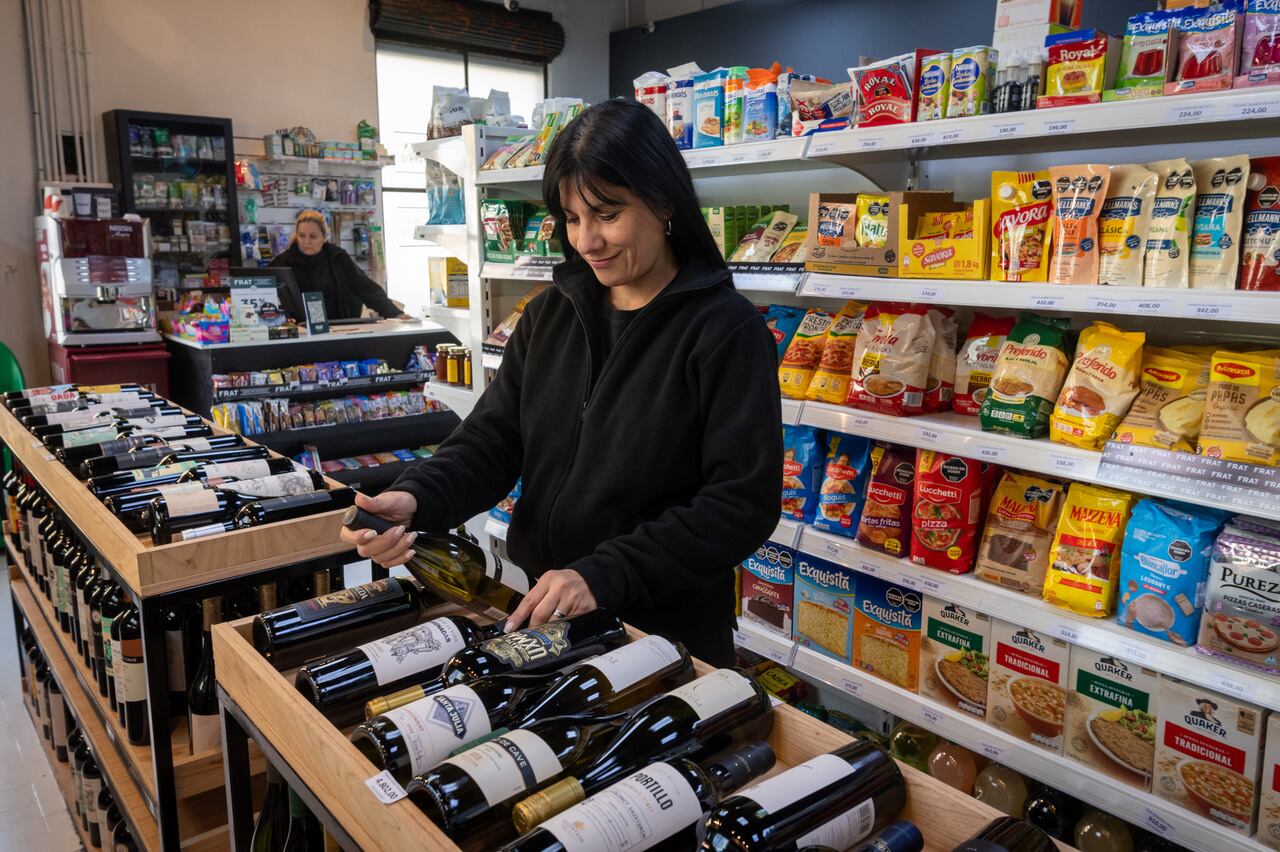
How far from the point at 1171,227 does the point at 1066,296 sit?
266 millimetres

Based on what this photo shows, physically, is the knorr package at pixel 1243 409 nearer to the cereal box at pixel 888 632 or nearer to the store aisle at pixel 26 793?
the cereal box at pixel 888 632

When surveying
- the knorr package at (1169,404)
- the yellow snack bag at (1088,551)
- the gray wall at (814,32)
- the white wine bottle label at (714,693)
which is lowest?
the yellow snack bag at (1088,551)

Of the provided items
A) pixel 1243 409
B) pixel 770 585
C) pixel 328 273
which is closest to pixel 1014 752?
pixel 770 585

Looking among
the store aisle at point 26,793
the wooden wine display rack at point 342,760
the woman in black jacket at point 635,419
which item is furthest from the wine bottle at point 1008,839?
the store aisle at point 26,793

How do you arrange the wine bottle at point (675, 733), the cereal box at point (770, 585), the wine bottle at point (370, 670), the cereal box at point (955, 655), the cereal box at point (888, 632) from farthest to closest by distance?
the cereal box at point (770, 585), the cereal box at point (888, 632), the cereal box at point (955, 655), the wine bottle at point (370, 670), the wine bottle at point (675, 733)

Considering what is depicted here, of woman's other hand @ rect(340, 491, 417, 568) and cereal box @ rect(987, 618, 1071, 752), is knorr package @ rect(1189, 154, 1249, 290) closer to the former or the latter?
cereal box @ rect(987, 618, 1071, 752)

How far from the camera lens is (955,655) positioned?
2.67 metres

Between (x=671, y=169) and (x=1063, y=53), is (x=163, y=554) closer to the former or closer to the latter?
(x=671, y=169)

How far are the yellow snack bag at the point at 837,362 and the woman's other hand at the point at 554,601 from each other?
1.68 m

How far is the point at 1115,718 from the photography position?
234 cm

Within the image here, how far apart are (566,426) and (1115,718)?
1.63m

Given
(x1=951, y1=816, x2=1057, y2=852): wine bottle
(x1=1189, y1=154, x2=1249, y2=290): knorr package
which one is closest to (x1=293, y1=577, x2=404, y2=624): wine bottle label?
(x1=951, y1=816, x2=1057, y2=852): wine bottle

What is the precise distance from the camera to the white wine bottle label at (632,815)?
87cm

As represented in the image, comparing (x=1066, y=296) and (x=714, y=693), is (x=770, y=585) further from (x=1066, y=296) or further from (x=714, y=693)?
(x=714, y=693)
